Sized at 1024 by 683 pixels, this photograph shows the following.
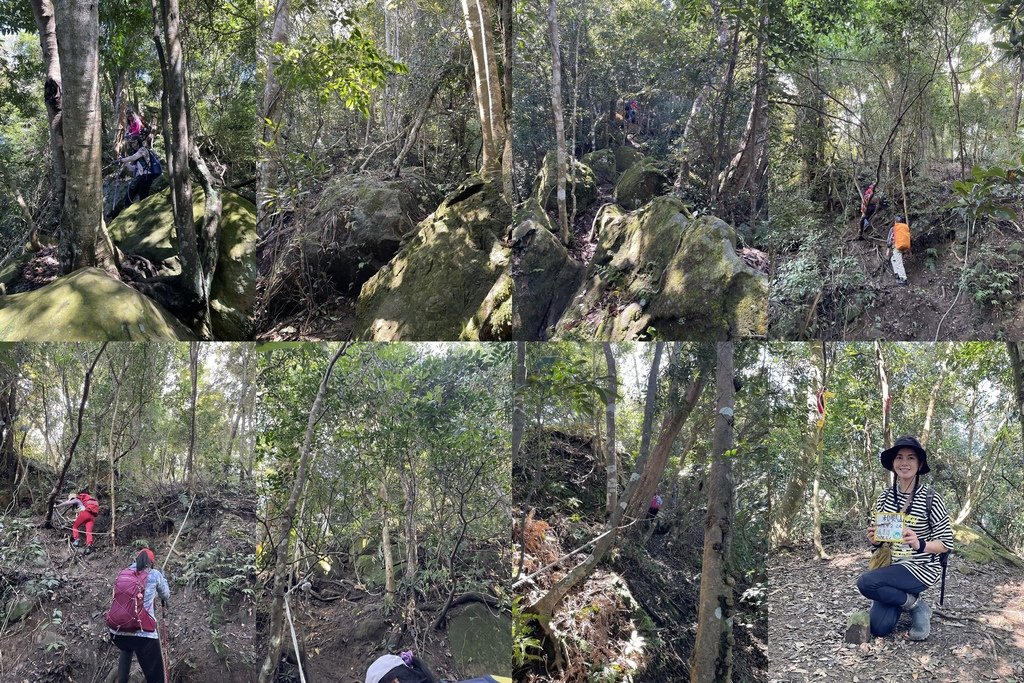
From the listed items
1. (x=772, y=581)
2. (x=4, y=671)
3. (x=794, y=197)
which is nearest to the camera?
(x=794, y=197)

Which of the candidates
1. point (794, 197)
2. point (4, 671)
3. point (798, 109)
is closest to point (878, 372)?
point (794, 197)

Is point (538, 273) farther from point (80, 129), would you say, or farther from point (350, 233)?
point (80, 129)

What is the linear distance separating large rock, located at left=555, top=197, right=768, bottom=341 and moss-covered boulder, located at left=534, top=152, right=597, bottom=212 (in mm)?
143

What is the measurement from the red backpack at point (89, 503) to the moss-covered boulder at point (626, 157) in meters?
3.38

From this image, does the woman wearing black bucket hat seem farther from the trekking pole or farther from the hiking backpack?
the hiking backpack

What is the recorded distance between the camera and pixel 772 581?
15.5 ft

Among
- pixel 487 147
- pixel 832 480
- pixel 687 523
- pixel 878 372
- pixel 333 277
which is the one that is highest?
pixel 487 147

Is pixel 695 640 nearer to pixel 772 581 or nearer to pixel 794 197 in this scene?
pixel 772 581

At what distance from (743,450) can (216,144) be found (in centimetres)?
333

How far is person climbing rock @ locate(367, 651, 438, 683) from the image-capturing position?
444 centimetres

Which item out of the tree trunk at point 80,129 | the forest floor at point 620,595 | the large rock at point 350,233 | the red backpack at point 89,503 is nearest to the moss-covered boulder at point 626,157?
the large rock at point 350,233

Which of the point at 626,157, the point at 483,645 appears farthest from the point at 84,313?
the point at 626,157

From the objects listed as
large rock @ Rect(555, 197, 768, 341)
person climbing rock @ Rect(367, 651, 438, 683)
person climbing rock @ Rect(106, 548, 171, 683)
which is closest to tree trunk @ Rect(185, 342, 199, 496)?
person climbing rock @ Rect(106, 548, 171, 683)

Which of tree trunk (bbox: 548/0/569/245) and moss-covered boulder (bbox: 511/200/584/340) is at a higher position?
tree trunk (bbox: 548/0/569/245)
